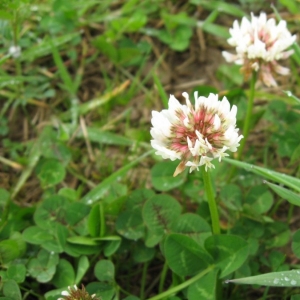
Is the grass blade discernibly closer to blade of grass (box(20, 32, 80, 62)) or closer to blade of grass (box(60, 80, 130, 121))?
blade of grass (box(60, 80, 130, 121))

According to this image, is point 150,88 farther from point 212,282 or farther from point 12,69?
point 212,282

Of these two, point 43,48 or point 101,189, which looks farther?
point 43,48

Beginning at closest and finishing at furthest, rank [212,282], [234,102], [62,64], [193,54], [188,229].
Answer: [212,282]
[188,229]
[234,102]
[62,64]
[193,54]

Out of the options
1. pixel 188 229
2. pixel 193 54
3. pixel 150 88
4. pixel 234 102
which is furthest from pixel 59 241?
pixel 193 54

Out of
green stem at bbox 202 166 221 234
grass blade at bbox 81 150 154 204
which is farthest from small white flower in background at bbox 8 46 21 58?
green stem at bbox 202 166 221 234

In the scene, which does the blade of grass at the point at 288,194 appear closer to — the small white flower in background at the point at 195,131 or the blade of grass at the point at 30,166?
the small white flower in background at the point at 195,131

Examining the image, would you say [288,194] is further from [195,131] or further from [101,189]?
[101,189]

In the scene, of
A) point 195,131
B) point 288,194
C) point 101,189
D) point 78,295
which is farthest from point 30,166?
point 288,194
